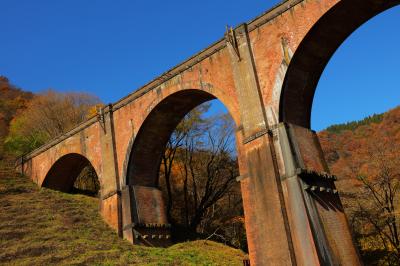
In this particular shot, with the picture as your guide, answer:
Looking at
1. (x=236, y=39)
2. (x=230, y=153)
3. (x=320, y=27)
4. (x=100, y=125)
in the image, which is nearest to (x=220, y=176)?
(x=230, y=153)

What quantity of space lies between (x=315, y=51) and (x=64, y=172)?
48.7 feet

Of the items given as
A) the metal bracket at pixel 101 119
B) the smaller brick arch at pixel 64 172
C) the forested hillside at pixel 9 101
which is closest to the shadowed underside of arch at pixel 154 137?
the metal bracket at pixel 101 119

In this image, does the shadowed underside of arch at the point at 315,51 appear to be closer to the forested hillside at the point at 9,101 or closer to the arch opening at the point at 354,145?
the arch opening at the point at 354,145

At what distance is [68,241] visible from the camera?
13.4 meters

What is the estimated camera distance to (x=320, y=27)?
11023 mm

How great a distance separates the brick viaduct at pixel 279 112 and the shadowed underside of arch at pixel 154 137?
0.10 meters

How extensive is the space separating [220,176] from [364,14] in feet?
44.5

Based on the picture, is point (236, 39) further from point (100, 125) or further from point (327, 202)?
point (100, 125)

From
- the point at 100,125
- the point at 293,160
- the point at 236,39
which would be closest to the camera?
the point at 293,160

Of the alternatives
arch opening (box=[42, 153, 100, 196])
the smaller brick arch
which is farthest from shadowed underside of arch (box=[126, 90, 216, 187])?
the smaller brick arch

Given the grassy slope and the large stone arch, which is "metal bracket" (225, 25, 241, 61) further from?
the grassy slope

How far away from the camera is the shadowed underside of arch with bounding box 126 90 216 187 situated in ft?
51.4

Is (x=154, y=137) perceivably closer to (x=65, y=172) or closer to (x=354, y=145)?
(x=65, y=172)

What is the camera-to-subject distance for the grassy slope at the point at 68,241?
1192 centimetres
